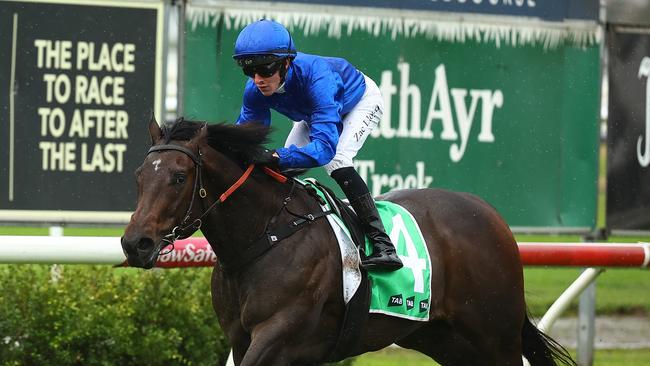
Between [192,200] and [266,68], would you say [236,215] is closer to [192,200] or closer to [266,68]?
[192,200]

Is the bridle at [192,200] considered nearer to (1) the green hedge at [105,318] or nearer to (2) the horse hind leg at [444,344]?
(2) the horse hind leg at [444,344]

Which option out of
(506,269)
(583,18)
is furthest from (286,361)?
(583,18)

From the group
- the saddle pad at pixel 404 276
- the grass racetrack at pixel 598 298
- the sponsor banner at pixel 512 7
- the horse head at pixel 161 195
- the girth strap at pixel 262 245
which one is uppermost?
the sponsor banner at pixel 512 7

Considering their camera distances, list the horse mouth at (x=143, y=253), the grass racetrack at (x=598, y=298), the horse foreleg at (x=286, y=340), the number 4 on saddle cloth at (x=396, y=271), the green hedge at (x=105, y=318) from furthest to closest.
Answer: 1. the grass racetrack at (x=598, y=298)
2. the green hedge at (x=105, y=318)
3. the number 4 on saddle cloth at (x=396, y=271)
4. the horse foreleg at (x=286, y=340)
5. the horse mouth at (x=143, y=253)

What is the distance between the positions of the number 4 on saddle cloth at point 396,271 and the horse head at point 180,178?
504mm

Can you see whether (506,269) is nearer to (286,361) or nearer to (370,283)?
(370,283)

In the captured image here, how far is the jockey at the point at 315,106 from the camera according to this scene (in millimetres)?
4387

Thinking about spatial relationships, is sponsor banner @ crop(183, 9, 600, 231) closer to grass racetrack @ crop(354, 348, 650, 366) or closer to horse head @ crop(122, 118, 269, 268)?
grass racetrack @ crop(354, 348, 650, 366)

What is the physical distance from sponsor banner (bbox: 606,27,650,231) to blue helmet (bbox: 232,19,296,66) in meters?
3.43

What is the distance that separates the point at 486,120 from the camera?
23.1 ft

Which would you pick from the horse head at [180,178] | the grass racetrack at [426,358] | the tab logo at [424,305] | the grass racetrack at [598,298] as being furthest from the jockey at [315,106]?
the grass racetrack at [426,358]

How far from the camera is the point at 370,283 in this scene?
4625 mm

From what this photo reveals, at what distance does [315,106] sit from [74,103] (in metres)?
2.28

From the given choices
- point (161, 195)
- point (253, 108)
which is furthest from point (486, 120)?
point (161, 195)
